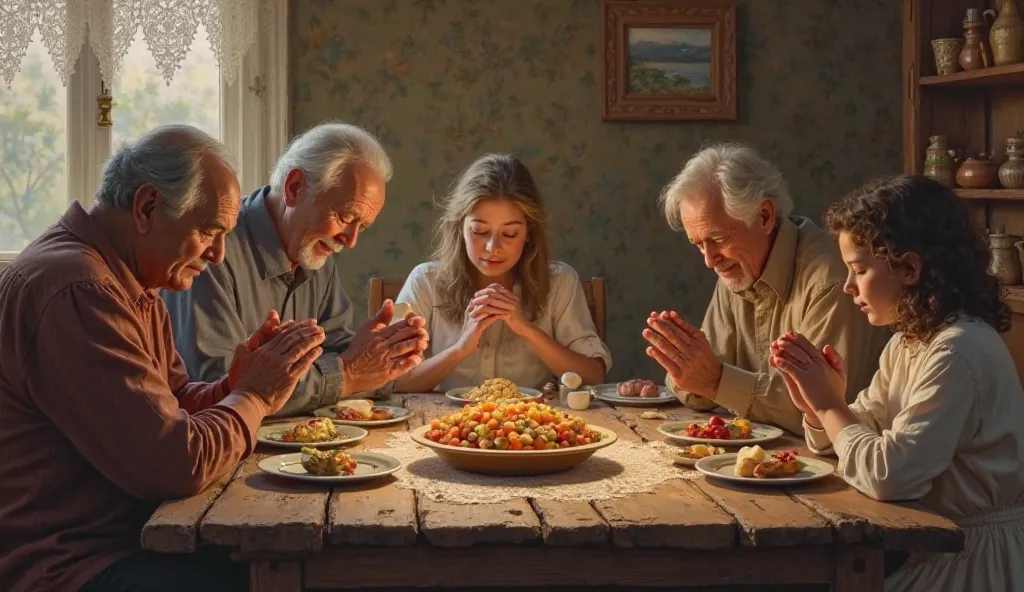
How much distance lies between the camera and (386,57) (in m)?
4.59

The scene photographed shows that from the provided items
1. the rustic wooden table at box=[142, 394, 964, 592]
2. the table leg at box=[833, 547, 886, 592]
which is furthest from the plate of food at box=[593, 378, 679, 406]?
the table leg at box=[833, 547, 886, 592]

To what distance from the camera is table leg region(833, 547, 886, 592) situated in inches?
76.1

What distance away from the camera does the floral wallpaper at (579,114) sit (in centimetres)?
458

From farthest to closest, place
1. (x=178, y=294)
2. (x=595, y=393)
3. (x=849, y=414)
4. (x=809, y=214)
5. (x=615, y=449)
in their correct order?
(x=809, y=214) < (x=595, y=393) < (x=178, y=294) < (x=615, y=449) < (x=849, y=414)

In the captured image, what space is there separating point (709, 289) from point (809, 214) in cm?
51

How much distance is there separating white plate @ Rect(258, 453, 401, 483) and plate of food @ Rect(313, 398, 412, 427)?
454 mm

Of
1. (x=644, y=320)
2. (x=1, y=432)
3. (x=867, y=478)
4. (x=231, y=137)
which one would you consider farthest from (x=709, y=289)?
(x=1, y=432)

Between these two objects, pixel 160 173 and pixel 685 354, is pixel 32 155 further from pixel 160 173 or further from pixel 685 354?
pixel 685 354

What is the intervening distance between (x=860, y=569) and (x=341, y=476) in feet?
3.01

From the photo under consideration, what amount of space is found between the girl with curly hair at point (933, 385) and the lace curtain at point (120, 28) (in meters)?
2.76

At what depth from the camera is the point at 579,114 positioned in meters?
4.66

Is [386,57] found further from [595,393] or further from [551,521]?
[551,521]

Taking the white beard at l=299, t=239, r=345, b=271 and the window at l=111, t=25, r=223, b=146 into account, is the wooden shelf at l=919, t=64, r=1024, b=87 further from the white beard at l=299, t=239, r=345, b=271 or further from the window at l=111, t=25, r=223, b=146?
the window at l=111, t=25, r=223, b=146

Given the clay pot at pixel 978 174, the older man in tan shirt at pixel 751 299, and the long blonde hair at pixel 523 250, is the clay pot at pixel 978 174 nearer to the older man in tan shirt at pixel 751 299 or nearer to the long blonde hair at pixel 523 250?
the older man in tan shirt at pixel 751 299
